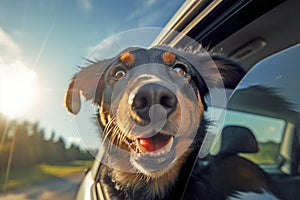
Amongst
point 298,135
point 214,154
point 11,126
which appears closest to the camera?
point 298,135

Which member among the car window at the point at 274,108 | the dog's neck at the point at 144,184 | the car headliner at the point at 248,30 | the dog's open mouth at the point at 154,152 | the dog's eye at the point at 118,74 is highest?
the car headliner at the point at 248,30

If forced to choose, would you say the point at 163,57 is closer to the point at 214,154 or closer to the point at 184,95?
the point at 184,95

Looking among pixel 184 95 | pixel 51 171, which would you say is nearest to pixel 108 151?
pixel 51 171

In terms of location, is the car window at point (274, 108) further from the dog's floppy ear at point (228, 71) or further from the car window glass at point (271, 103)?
the dog's floppy ear at point (228, 71)

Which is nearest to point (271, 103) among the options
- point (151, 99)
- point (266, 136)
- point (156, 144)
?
point (266, 136)

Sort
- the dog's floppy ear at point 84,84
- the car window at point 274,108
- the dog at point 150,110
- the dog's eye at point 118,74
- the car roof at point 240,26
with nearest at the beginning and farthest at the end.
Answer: the car window at point 274,108 → the dog at point 150,110 → the car roof at point 240,26 → the dog's eye at point 118,74 → the dog's floppy ear at point 84,84

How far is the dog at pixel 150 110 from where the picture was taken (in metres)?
1.80

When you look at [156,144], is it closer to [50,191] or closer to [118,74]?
[118,74]

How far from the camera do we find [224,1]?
195 centimetres

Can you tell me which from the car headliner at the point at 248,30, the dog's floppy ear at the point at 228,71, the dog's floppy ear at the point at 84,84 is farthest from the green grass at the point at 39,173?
the dog's floppy ear at the point at 228,71

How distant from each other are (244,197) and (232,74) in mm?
1079

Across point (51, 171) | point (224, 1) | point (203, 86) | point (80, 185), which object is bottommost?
point (80, 185)

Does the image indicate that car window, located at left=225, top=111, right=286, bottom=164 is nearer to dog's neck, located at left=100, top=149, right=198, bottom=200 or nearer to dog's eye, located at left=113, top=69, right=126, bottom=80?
dog's neck, located at left=100, top=149, right=198, bottom=200

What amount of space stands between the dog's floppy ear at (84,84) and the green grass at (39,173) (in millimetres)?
412
